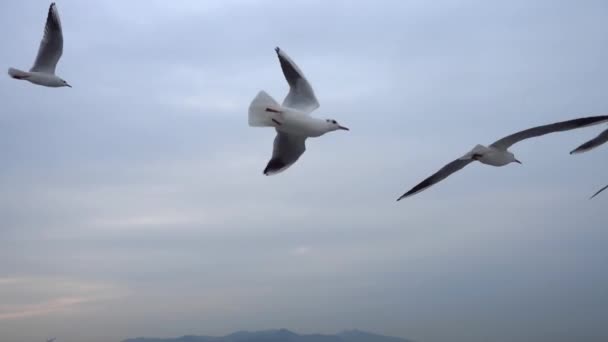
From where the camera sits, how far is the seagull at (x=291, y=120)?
550 cm

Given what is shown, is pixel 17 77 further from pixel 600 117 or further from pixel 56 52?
pixel 600 117

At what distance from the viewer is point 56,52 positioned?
28.5 feet

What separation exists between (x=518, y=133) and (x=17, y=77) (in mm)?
6391

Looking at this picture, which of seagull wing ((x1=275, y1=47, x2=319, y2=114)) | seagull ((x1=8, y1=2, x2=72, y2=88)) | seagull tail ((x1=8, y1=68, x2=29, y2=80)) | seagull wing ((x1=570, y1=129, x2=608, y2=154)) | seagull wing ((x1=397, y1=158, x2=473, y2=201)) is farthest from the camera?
seagull ((x1=8, y1=2, x2=72, y2=88))

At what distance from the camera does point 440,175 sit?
5.30 m

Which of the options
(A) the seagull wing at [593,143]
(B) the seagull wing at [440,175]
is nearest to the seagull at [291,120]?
(B) the seagull wing at [440,175]

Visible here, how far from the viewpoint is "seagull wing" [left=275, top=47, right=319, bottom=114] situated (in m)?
6.07

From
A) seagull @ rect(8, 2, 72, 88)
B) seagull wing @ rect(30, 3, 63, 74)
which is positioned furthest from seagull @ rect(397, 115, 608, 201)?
seagull wing @ rect(30, 3, 63, 74)

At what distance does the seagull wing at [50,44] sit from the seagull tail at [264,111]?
175 inches

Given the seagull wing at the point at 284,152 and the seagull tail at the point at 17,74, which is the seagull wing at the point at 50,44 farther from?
the seagull wing at the point at 284,152

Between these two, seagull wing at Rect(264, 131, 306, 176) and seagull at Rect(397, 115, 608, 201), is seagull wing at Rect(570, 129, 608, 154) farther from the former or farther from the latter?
seagull wing at Rect(264, 131, 306, 176)

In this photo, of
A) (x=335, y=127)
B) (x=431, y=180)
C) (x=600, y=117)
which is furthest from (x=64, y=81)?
(x=600, y=117)

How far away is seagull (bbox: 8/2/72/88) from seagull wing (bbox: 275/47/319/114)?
3.84m

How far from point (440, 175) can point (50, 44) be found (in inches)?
235
